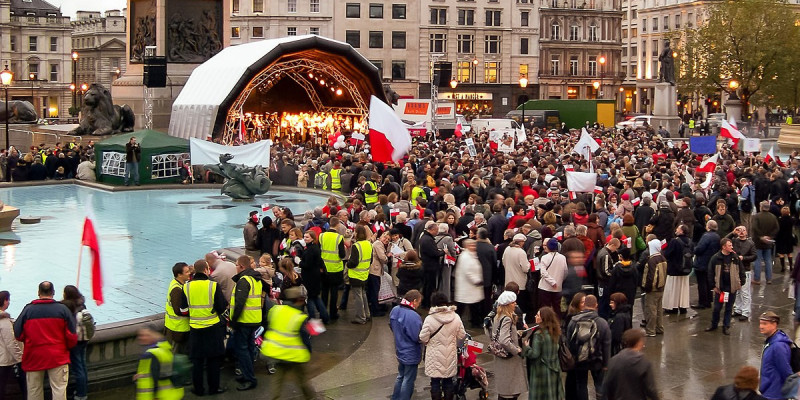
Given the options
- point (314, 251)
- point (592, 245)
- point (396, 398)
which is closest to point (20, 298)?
point (314, 251)

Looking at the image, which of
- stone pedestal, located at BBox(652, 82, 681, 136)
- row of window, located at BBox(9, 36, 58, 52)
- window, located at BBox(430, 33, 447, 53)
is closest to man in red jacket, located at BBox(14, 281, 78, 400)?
stone pedestal, located at BBox(652, 82, 681, 136)

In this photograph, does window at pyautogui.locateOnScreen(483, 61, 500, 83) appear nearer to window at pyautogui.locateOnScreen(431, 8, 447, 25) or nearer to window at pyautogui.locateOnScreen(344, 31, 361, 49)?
window at pyautogui.locateOnScreen(431, 8, 447, 25)

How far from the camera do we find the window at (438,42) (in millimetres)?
84562

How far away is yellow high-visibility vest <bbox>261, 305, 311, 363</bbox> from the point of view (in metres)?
9.88

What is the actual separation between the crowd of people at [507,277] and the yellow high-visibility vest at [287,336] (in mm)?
14

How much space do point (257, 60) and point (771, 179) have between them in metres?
19.3

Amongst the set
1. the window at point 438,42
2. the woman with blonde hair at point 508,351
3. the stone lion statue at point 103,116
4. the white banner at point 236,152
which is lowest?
the woman with blonde hair at point 508,351

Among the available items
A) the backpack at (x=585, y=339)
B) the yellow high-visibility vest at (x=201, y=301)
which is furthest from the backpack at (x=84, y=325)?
the backpack at (x=585, y=339)

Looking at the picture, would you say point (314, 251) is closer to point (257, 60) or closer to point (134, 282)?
point (134, 282)

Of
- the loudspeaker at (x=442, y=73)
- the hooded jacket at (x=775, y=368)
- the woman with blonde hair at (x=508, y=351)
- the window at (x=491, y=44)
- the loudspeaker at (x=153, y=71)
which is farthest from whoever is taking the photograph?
the window at (x=491, y=44)

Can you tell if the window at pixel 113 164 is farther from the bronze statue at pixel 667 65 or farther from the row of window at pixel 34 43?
the row of window at pixel 34 43

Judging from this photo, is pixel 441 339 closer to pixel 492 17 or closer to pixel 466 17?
pixel 466 17

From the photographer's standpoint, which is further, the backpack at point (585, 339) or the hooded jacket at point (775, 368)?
the backpack at point (585, 339)

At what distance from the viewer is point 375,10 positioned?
82.1 metres
